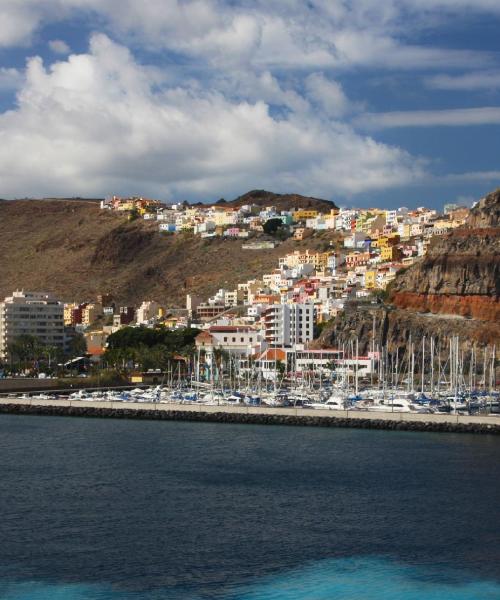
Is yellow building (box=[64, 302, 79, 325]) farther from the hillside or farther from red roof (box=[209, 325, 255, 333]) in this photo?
red roof (box=[209, 325, 255, 333])

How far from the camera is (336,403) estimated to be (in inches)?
2859

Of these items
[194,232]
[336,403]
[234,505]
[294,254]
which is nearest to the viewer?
[234,505]

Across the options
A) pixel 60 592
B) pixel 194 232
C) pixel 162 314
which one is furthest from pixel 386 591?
pixel 194 232

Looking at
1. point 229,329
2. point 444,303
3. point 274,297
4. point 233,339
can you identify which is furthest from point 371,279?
point 444,303

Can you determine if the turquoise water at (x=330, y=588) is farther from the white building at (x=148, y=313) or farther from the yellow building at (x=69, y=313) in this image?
the yellow building at (x=69, y=313)

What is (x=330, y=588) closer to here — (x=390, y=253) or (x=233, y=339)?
(x=233, y=339)

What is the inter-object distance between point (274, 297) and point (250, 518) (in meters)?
94.0

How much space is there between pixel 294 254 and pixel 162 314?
87.4 ft

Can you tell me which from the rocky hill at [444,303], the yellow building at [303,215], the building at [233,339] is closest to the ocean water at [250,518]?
the rocky hill at [444,303]

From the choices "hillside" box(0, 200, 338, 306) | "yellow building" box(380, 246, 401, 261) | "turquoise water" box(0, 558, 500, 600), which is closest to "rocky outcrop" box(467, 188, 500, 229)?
"yellow building" box(380, 246, 401, 261)

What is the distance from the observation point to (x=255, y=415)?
7169 centimetres

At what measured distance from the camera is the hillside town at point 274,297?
116375 mm

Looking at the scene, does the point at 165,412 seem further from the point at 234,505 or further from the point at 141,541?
the point at 141,541

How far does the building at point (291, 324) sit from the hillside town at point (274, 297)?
0.35 feet
